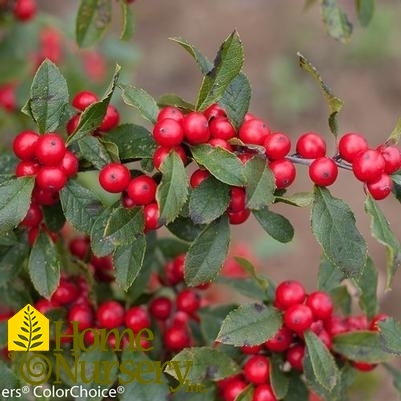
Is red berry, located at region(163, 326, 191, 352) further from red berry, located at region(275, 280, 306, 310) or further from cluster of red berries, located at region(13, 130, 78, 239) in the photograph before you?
cluster of red berries, located at region(13, 130, 78, 239)

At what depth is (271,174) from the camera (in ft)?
4.16

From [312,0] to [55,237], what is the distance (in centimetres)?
93

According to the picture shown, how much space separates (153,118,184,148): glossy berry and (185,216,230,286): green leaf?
0.18 meters

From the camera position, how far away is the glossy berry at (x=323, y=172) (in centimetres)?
129

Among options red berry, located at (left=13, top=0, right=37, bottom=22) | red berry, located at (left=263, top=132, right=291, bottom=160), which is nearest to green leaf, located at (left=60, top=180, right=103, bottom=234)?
red berry, located at (left=263, top=132, right=291, bottom=160)

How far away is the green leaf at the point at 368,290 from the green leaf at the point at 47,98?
Result: 733 mm

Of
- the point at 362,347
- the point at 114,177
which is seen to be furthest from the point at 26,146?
the point at 362,347

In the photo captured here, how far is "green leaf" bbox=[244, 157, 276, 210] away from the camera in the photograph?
4.05ft

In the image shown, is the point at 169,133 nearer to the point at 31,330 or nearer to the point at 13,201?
the point at 13,201

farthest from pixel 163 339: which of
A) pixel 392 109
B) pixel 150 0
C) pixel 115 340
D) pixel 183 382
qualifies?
pixel 150 0

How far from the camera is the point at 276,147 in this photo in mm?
1296

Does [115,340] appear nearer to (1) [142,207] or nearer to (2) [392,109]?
(1) [142,207]

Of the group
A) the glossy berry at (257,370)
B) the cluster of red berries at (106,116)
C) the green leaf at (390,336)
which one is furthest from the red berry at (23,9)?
the green leaf at (390,336)

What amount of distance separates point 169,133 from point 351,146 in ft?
1.06
